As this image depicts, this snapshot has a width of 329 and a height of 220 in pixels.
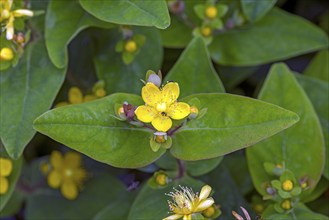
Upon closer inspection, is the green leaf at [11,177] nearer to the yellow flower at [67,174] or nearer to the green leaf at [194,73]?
the yellow flower at [67,174]

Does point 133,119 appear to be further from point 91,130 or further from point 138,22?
point 138,22

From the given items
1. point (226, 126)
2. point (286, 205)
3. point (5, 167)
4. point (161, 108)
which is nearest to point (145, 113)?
point (161, 108)

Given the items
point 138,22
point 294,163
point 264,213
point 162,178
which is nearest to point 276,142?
point 294,163

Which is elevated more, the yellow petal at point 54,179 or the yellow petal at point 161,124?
the yellow petal at point 161,124

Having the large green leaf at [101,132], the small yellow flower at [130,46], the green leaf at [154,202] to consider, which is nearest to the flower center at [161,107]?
the large green leaf at [101,132]

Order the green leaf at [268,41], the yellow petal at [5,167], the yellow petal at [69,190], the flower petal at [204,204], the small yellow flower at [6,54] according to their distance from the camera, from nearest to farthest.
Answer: the flower petal at [204,204]
the small yellow flower at [6,54]
the yellow petal at [5,167]
the green leaf at [268,41]
the yellow petal at [69,190]
